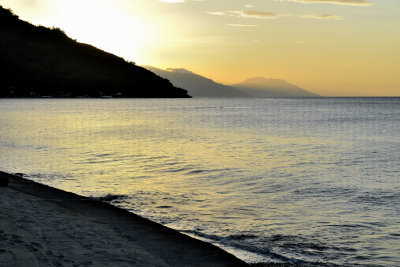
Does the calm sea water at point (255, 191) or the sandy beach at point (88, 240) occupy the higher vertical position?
the sandy beach at point (88, 240)

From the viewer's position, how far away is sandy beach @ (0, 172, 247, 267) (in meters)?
8.36

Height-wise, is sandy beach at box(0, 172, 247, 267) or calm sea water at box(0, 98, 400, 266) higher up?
sandy beach at box(0, 172, 247, 267)

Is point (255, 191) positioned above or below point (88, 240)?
below

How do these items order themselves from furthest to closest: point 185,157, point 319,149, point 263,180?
point 319,149, point 185,157, point 263,180

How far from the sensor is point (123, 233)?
10828 millimetres

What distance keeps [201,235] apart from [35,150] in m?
25.9

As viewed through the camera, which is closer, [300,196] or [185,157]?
[300,196]

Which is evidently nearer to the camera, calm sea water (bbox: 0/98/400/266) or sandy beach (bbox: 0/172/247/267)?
sandy beach (bbox: 0/172/247/267)

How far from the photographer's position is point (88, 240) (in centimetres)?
970

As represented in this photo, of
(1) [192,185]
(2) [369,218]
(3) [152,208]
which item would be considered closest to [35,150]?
(1) [192,185]

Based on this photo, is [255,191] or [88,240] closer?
[88,240]

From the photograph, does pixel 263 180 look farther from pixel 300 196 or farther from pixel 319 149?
pixel 319 149

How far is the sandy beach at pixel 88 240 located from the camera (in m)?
8.36

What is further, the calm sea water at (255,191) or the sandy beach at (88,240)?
the calm sea water at (255,191)
